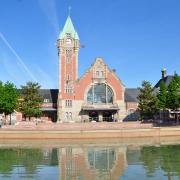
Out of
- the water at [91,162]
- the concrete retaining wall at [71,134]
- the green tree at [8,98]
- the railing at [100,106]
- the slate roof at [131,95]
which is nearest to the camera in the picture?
the water at [91,162]

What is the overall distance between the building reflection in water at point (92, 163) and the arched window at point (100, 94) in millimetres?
40268

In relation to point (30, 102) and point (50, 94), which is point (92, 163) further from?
point (50, 94)

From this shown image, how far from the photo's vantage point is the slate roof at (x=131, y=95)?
92.3 meters

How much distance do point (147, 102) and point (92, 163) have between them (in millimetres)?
46794

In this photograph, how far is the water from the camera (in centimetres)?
2905

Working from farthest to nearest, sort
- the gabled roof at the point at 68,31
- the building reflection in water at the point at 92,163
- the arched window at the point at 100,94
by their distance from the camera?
1. the gabled roof at the point at 68,31
2. the arched window at the point at 100,94
3. the building reflection in water at the point at 92,163

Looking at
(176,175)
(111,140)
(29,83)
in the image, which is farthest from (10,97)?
(176,175)

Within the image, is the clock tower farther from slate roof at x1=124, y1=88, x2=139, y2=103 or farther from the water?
the water

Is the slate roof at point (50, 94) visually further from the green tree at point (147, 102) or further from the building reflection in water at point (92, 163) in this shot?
the building reflection in water at point (92, 163)

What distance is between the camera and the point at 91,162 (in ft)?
119

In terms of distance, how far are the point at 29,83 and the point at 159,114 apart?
94.9ft

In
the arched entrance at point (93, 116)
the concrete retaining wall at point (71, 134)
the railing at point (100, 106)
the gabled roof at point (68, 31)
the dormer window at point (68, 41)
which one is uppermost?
the gabled roof at point (68, 31)

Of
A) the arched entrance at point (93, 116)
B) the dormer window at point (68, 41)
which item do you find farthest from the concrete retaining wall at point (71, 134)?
the dormer window at point (68, 41)

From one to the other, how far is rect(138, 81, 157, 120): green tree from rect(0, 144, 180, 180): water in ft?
101
